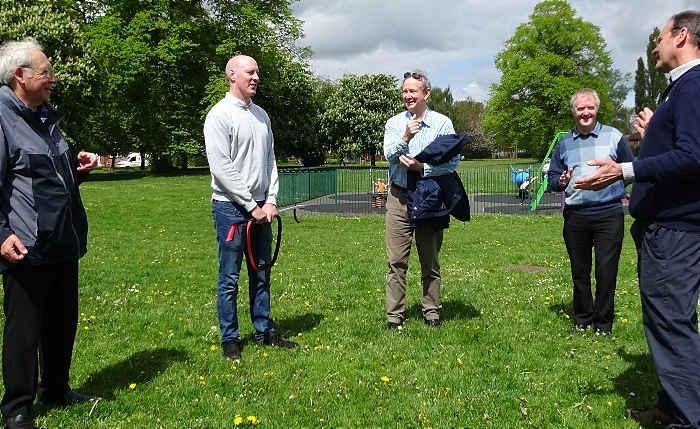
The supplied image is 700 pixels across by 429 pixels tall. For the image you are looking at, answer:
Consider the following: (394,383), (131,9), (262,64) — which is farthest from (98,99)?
(394,383)

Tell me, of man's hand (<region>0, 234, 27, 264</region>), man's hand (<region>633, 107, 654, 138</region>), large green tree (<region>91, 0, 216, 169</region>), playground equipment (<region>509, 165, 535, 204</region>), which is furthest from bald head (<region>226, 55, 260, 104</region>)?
large green tree (<region>91, 0, 216, 169</region>)

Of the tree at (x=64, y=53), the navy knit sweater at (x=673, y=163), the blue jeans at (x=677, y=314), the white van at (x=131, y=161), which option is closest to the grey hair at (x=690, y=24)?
the navy knit sweater at (x=673, y=163)

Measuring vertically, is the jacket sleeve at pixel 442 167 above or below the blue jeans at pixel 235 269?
above

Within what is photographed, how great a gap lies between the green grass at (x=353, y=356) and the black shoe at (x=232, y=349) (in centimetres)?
8

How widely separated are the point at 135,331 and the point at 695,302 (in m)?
4.98

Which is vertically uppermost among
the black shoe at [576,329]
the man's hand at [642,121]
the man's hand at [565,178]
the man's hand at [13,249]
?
the man's hand at [642,121]

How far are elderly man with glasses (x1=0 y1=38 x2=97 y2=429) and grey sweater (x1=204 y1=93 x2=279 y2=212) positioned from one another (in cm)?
120

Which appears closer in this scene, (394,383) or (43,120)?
(43,120)

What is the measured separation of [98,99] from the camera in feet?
112

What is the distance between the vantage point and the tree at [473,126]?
87.7 metres

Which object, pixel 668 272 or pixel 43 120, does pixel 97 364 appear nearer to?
pixel 43 120

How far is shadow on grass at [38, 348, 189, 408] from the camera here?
14.2ft

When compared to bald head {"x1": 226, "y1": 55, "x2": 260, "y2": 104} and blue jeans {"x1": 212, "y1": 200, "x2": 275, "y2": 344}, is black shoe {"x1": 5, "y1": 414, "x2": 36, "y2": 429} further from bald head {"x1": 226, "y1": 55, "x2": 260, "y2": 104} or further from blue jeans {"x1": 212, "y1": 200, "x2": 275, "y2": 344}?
bald head {"x1": 226, "y1": 55, "x2": 260, "y2": 104}

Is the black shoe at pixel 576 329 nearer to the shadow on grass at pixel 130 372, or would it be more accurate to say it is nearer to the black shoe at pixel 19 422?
the shadow on grass at pixel 130 372
